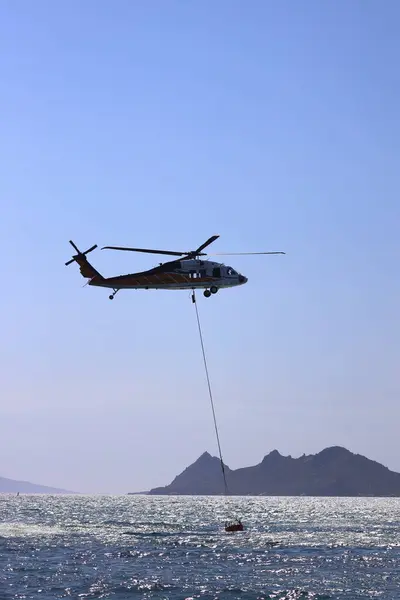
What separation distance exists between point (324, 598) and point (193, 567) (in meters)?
17.4

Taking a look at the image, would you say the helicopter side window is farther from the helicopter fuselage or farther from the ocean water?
the ocean water

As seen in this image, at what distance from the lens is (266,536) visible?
346 ft

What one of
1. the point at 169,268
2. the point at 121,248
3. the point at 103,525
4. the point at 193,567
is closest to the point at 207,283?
the point at 169,268

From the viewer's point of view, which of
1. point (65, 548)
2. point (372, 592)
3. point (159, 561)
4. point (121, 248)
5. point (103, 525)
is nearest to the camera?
point (372, 592)

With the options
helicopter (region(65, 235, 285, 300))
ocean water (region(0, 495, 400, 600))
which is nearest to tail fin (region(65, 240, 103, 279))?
helicopter (region(65, 235, 285, 300))

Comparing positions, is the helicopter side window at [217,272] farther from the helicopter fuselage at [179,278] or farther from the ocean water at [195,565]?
the ocean water at [195,565]

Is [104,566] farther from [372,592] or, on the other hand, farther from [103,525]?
[103,525]

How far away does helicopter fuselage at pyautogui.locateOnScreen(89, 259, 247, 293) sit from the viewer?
69.0m

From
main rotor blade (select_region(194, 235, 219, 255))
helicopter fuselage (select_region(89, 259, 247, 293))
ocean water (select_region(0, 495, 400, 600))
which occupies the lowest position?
ocean water (select_region(0, 495, 400, 600))

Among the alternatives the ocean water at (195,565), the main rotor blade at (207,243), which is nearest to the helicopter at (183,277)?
the main rotor blade at (207,243)

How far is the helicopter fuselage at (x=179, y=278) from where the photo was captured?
226 ft

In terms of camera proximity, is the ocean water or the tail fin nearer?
the ocean water

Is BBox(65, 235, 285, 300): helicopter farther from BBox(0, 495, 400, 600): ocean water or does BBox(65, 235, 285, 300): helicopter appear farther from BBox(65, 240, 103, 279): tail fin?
BBox(0, 495, 400, 600): ocean water

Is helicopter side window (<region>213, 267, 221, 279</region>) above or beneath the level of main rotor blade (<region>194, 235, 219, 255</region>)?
beneath
